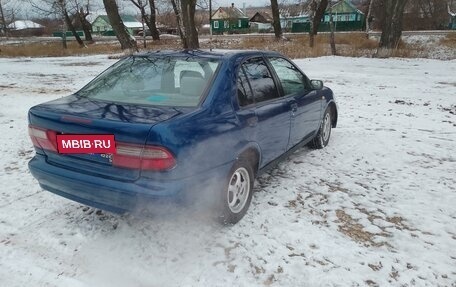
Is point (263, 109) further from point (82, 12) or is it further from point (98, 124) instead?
point (82, 12)

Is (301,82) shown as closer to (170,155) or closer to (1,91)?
(170,155)

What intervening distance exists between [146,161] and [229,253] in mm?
1034

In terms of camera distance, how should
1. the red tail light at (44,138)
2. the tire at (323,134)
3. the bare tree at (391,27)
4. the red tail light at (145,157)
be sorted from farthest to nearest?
the bare tree at (391,27) → the tire at (323,134) → the red tail light at (44,138) → the red tail light at (145,157)

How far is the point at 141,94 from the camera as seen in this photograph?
3.32m

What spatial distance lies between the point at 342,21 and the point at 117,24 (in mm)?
49161

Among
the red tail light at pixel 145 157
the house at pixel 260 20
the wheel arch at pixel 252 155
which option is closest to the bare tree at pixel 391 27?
the wheel arch at pixel 252 155

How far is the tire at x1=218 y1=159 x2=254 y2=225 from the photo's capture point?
3.17 m

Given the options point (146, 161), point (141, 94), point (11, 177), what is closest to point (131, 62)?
point (141, 94)

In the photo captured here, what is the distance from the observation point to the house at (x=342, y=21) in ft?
188

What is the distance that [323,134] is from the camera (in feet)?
18.2

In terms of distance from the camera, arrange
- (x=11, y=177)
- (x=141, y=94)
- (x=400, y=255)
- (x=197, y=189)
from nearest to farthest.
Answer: (x=197, y=189) → (x=400, y=255) → (x=141, y=94) → (x=11, y=177)

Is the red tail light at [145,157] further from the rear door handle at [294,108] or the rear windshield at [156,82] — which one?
the rear door handle at [294,108]

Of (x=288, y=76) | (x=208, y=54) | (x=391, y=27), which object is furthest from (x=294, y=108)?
(x=391, y=27)

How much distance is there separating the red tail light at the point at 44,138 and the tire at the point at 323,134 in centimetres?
357
